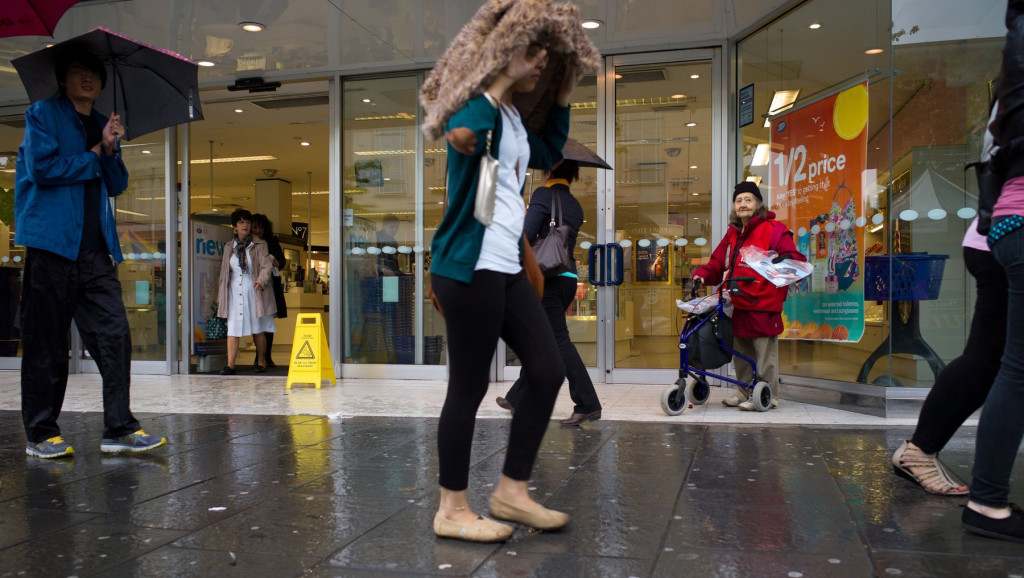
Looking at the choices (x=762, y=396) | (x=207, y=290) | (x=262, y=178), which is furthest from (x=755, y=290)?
(x=262, y=178)

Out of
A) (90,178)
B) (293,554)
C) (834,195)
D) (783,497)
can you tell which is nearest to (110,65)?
(90,178)

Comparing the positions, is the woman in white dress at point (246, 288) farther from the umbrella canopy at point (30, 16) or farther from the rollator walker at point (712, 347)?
the rollator walker at point (712, 347)

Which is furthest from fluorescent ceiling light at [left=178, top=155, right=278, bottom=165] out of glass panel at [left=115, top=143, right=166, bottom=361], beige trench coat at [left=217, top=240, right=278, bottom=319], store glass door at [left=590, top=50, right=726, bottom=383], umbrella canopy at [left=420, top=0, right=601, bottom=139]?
umbrella canopy at [left=420, top=0, right=601, bottom=139]

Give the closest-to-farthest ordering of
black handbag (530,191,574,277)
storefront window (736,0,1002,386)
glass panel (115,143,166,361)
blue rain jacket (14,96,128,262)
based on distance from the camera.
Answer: blue rain jacket (14,96,128,262), black handbag (530,191,574,277), storefront window (736,0,1002,386), glass panel (115,143,166,361)

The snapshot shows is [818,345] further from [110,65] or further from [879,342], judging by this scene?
[110,65]

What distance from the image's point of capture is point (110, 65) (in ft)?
14.4

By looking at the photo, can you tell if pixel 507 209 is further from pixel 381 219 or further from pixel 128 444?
pixel 381 219

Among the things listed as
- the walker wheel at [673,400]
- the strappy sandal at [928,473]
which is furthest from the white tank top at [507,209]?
the walker wheel at [673,400]

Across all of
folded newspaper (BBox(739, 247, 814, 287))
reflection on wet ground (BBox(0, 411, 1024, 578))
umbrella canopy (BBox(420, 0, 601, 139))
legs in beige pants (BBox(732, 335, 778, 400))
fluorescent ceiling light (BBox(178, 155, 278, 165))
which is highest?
fluorescent ceiling light (BBox(178, 155, 278, 165))

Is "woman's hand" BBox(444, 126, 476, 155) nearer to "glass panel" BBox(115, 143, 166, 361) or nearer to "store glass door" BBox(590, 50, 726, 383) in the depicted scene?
"store glass door" BBox(590, 50, 726, 383)

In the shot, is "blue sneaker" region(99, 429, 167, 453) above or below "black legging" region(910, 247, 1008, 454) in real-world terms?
below

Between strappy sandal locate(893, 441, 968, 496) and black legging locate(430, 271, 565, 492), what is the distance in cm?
157

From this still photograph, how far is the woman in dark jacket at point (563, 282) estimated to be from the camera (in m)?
4.90

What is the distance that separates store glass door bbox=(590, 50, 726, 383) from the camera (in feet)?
25.5
